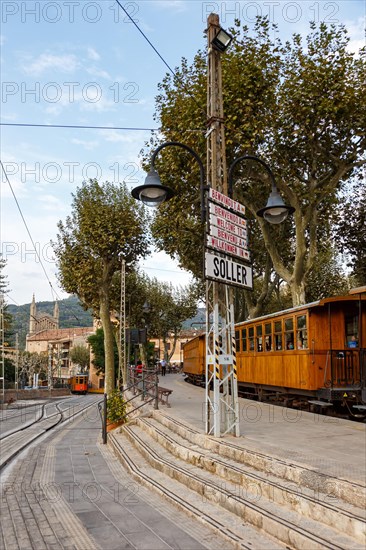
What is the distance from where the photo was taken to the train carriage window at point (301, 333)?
13.0 m

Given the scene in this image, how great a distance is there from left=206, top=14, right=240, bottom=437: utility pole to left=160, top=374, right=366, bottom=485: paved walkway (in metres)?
0.45

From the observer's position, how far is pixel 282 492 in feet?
17.2

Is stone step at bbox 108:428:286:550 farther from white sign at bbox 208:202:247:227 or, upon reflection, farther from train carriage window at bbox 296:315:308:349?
train carriage window at bbox 296:315:308:349

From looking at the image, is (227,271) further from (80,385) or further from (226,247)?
(80,385)

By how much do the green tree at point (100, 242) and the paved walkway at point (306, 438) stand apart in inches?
724

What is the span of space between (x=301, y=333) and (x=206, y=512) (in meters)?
8.23

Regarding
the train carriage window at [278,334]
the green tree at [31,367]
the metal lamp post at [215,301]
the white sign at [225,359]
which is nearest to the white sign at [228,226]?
the metal lamp post at [215,301]

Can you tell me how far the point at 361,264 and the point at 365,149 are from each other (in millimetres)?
10495

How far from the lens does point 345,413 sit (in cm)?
1405

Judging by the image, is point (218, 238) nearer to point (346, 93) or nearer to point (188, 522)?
point (188, 522)

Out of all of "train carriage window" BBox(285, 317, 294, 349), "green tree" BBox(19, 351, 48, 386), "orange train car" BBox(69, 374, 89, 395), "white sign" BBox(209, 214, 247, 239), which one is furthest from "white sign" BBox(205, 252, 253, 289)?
"green tree" BBox(19, 351, 48, 386)

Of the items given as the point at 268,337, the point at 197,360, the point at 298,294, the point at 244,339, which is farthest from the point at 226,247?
the point at 197,360

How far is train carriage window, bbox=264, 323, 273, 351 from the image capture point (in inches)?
615

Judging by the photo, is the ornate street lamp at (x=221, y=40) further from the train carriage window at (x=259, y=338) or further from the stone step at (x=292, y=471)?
the train carriage window at (x=259, y=338)
